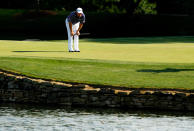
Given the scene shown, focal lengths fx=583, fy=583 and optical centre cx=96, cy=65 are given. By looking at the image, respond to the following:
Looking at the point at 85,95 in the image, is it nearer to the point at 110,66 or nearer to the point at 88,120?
the point at 88,120

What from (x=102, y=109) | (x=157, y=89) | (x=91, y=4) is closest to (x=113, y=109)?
(x=102, y=109)

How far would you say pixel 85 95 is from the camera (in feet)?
50.8

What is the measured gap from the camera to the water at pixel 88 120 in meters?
12.9

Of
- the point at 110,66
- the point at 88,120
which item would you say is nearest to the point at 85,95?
the point at 88,120

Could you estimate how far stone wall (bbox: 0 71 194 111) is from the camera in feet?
48.8

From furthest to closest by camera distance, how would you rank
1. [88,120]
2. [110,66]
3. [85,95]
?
[110,66]
[85,95]
[88,120]

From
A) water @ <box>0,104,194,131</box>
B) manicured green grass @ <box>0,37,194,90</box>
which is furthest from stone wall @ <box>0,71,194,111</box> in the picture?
manicured green grass @ <box>0,37,194,90</box>

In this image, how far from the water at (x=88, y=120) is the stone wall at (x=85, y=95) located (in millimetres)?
332

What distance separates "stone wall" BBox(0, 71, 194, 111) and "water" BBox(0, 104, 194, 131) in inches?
13.1

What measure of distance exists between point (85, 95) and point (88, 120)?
179 centimetres

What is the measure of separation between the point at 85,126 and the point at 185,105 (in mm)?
3020

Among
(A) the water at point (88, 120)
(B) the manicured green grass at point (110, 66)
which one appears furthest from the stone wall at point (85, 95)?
(B) the manicured green grass at point (110, 66)

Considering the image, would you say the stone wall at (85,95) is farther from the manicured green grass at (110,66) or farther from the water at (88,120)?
the manicured green grass at (110,66)

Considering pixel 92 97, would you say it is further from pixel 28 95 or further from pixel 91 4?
pixel 91 4
